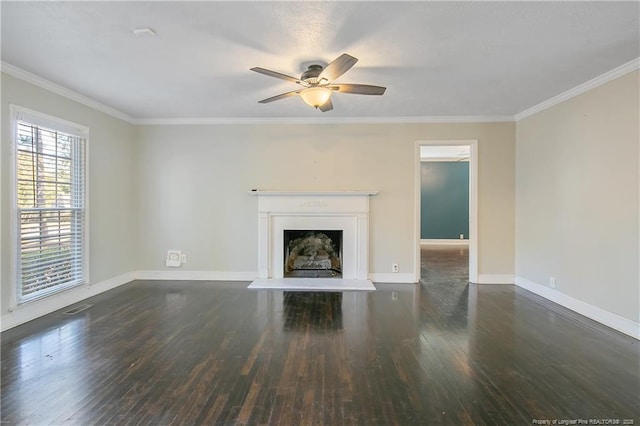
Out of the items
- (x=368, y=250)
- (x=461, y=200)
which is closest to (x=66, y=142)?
(x=368, y=250)

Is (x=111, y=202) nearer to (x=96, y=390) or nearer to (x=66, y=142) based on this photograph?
(x=66, y=142)

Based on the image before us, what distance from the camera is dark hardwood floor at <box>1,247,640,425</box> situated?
Answer: 5.98 ft

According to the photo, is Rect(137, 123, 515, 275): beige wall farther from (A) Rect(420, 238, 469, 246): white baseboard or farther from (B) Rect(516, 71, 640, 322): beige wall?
(A) Rect(420, 238, 469, 246): white baseboard

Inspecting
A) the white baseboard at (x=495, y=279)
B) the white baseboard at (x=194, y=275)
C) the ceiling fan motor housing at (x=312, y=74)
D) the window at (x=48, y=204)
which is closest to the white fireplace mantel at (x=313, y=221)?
the white baseboard at (x=194, y=275)

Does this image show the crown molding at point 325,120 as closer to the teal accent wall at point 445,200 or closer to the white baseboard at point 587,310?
the white baseboard at point 587,310

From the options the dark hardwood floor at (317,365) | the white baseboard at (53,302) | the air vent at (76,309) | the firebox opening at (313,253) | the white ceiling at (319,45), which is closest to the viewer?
the dark hardwood floor at (317,365)

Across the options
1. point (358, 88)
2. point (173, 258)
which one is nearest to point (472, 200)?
point (358, 88)

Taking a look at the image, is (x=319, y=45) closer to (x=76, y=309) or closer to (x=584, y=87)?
(x=584, y=87)

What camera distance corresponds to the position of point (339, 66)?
8.00ft

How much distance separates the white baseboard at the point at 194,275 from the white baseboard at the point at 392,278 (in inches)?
74.9

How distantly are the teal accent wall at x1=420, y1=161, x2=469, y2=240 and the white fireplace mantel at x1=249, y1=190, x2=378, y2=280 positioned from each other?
5.10 meters

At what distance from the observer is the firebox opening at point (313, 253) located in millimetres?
5176

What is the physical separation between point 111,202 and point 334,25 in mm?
4054

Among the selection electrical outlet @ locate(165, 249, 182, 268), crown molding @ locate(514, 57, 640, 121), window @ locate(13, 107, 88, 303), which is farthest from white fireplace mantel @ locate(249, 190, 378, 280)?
crown molding @ locate(514, 57, 640, 121)
